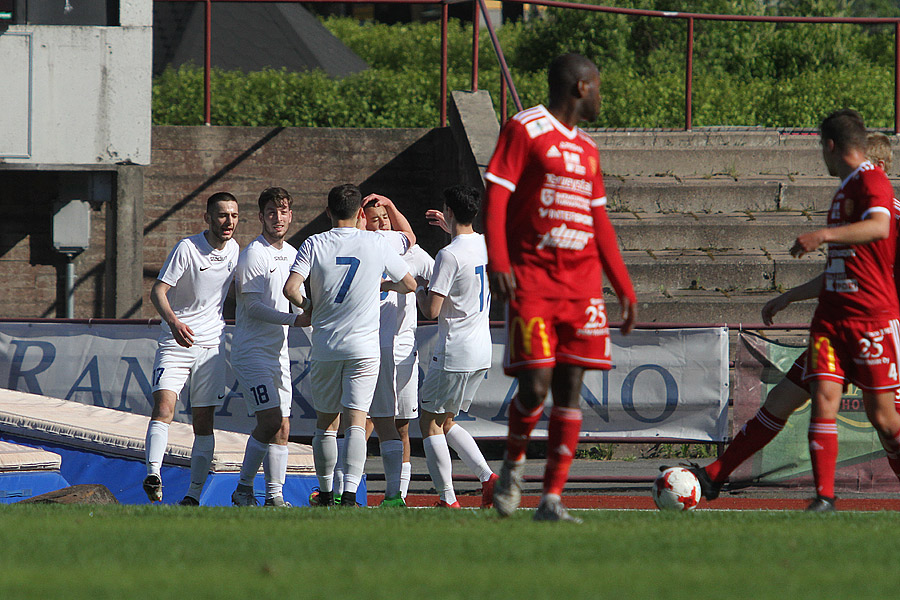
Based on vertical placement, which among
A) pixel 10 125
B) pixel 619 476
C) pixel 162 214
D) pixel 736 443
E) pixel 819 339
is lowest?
pixel 619 476

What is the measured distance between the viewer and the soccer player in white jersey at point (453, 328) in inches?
332

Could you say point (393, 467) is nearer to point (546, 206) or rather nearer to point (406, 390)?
point (406, 390)

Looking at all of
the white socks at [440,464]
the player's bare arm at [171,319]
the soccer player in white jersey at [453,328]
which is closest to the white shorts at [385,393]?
the soccer player in white jersey at [453,328]

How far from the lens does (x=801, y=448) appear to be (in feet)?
34.0

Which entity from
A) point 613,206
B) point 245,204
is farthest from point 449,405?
point 245,204

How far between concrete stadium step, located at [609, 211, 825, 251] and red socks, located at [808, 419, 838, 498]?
25.5ft

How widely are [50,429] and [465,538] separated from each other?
566 centimetres

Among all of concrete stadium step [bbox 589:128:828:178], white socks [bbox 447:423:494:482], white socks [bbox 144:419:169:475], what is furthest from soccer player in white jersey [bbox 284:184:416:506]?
concrete stadium step [bbox 589:128:828:178]

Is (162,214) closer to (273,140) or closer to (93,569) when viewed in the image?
(273,140)

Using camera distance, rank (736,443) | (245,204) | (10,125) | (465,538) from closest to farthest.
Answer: (465,538), (736,443), (10,125), (245,204)

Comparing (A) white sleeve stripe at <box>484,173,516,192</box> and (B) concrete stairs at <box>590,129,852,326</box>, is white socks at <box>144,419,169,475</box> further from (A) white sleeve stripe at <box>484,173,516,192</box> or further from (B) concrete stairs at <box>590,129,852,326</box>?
(B) concrete stairs at <box>590,129,852,326</box>

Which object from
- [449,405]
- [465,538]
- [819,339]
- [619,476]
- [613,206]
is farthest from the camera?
[613,206]

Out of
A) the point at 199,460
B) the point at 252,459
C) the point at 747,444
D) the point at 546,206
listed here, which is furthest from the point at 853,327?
the point at 199,460

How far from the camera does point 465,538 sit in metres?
4.77
